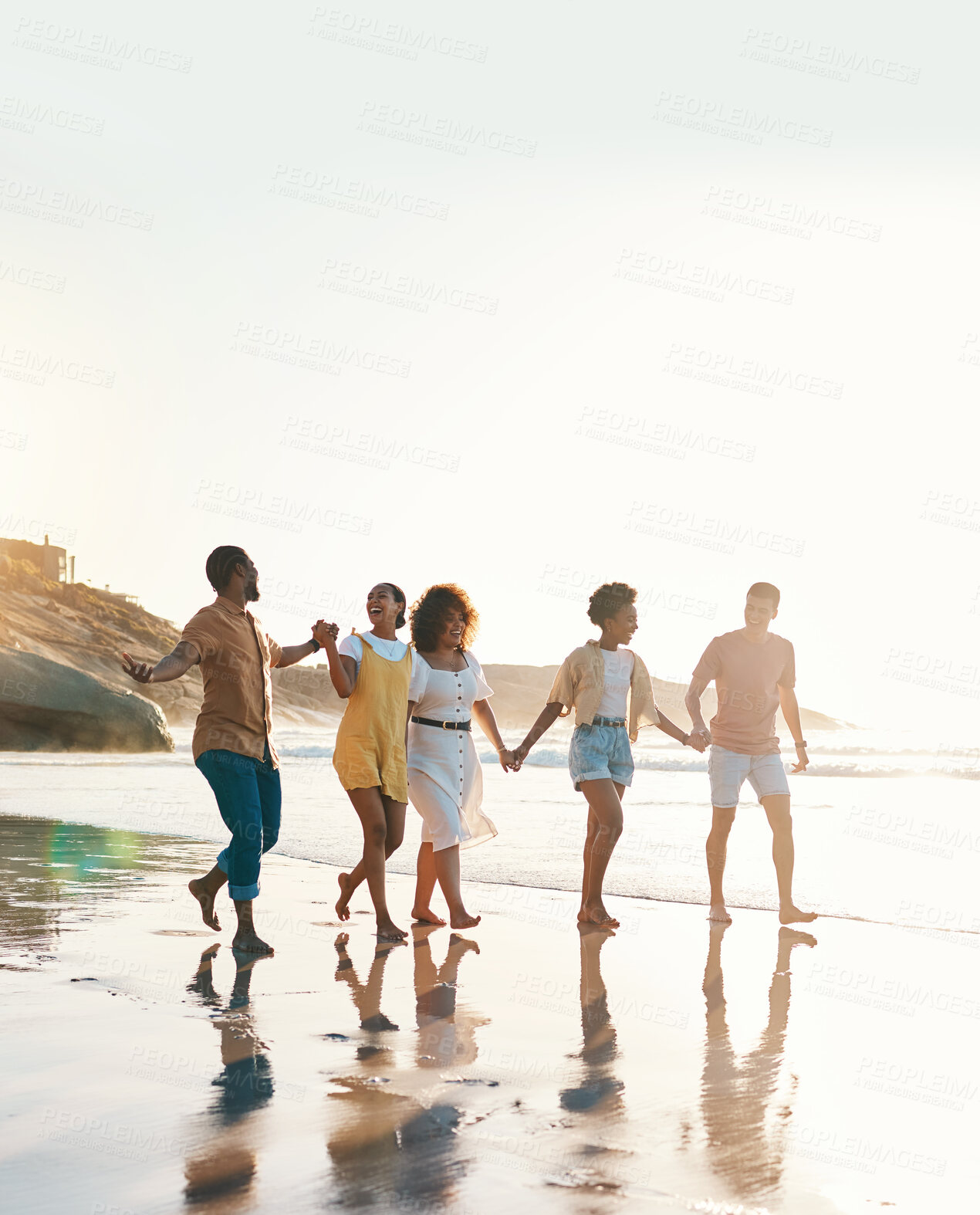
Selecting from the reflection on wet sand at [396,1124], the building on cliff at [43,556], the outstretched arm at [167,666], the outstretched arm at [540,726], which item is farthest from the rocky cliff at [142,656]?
the reflection on wet sand at [396,1124]

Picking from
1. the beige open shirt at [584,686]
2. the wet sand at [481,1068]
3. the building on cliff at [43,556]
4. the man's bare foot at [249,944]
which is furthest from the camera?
the building on cliff at [43,556]

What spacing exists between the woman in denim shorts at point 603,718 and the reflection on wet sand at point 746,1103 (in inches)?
65.3

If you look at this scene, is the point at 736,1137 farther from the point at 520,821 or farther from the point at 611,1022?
the point at 520,821

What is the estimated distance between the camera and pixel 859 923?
650 cm

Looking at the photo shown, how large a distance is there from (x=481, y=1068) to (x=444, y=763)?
277cm

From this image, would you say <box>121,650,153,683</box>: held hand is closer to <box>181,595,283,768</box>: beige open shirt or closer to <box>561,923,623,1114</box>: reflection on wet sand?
<box>181,595,283,768</box>: beige open shirt

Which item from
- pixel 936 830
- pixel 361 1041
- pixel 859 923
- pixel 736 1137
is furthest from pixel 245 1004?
pixel 936 830

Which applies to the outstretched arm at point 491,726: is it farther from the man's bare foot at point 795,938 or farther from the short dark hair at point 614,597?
the man's bare foot at point 795,938

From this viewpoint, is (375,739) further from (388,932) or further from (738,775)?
(738,775)

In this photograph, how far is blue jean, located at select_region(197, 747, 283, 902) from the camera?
5.34m

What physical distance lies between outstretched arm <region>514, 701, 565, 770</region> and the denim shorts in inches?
7.0

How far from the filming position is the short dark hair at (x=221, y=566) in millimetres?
5535

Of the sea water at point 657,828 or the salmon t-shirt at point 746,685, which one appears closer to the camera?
the salmon t-shirt at point 746,685

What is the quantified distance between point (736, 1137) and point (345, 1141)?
3.30 ft
